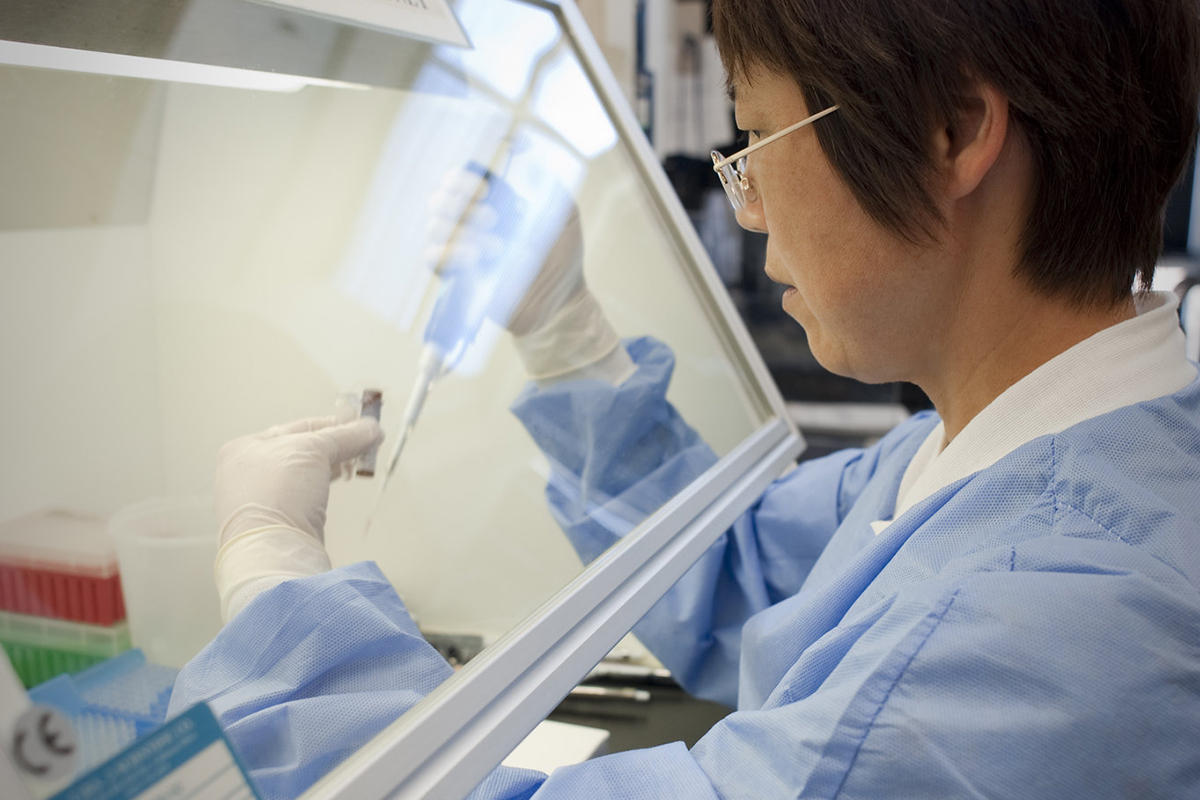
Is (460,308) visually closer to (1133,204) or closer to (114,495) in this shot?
(114,495)

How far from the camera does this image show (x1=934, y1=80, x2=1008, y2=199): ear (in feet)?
2.12

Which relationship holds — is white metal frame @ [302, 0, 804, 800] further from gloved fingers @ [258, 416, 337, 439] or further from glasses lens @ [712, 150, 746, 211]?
glasses lens @ [712, 150, 746, 211]

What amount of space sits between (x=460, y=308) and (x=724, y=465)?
17.0 inches

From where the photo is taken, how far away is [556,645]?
2.20ft

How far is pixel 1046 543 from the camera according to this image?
1.80ft

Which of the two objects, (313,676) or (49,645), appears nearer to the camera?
(49,645)

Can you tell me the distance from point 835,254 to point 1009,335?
0.55 ft

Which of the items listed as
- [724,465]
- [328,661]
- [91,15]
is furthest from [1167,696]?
[91,15]

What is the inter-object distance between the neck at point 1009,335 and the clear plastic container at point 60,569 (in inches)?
27.0

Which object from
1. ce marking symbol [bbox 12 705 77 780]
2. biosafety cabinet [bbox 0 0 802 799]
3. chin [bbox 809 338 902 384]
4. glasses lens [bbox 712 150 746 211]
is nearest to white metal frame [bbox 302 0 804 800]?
biosafety cabinet [bbox 0 0 802 799]

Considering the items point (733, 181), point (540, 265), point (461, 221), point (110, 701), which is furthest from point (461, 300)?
point (110, 701)

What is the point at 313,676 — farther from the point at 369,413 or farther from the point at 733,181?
the point at 733,181

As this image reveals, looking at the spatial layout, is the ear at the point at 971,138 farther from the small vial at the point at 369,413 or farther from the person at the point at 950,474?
the small vial at the point at 369,413

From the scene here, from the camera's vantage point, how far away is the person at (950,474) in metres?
0.50
